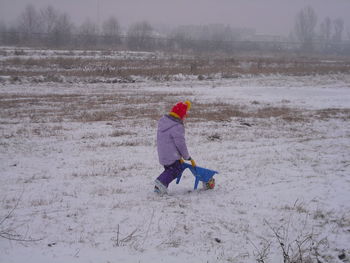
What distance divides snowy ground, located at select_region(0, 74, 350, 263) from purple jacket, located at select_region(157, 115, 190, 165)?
777mm

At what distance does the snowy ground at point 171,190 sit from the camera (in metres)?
4.13

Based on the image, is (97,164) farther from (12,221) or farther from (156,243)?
(156,243)

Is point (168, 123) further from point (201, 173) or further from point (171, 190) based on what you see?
point (171, 190)

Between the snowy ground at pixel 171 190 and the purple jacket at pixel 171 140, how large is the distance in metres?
0.78

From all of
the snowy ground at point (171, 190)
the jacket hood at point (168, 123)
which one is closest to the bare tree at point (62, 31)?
the snowy ground at point (171, 190)

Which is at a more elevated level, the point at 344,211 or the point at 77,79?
the point at 77,79

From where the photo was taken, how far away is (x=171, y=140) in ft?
18.8

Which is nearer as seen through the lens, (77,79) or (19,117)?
(19,117)

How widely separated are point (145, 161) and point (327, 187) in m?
4.25

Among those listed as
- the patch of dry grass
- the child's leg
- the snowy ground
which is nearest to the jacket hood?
the child's leg

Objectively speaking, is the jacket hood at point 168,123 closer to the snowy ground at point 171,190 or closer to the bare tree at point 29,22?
the snowy ground at point 171,190

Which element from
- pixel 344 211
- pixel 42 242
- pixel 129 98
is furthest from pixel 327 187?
pixel 129 98

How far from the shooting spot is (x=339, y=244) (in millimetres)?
4336

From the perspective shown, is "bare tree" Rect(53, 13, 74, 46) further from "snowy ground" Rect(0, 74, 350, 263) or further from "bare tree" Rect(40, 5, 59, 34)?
"snowy ground" Rect(0, 74, 350, 263)
